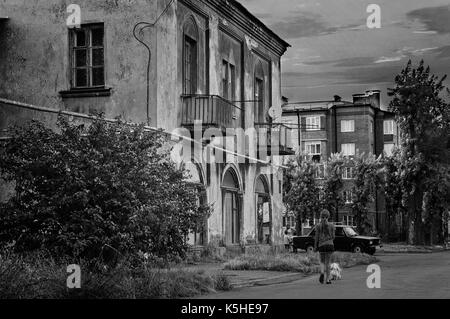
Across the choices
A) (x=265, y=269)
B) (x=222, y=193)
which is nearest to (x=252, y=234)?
(x=222, y=193)

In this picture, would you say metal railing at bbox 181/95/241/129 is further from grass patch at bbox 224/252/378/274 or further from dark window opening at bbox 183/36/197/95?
grass patch at bbox 224/252/378/274

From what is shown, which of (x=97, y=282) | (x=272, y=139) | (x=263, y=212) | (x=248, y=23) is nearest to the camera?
(x=97, y=282)

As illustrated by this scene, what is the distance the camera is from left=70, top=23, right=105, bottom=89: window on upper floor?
25.4 meters

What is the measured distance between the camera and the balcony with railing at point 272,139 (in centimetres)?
3447

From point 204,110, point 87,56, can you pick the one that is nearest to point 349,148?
point 204,110

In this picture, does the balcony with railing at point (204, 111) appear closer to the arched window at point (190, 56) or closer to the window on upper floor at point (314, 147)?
the arched window at point (190, 56)

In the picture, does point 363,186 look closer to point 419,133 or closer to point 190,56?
point 419,133

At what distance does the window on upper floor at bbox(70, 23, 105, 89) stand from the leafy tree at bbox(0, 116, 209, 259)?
773cm

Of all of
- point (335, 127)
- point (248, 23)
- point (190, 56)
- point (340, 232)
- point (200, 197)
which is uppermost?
point (335, 127)

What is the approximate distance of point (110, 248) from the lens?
1645cm

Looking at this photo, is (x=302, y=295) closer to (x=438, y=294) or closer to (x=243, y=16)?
(x=438, y=294)

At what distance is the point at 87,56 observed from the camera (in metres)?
25.5

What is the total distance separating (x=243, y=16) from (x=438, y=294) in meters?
19.1

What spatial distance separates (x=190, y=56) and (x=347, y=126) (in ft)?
174
